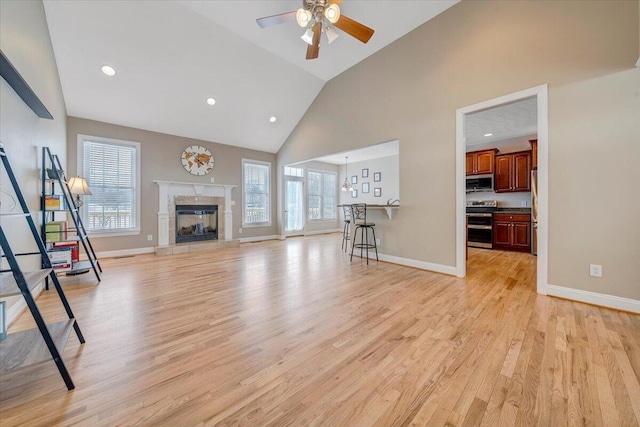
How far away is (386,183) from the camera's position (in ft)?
27.6

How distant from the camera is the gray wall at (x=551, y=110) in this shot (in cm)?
240

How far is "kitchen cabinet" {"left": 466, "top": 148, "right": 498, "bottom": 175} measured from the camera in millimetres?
5973

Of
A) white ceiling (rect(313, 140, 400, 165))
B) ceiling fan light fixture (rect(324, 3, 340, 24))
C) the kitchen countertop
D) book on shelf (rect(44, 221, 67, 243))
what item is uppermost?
ceiling fan light fixture (rect(324, 3, 340, 24))

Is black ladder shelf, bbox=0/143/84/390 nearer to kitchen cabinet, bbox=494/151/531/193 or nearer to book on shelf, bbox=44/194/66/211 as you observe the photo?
book on shelf, bbox=44/194/66/211

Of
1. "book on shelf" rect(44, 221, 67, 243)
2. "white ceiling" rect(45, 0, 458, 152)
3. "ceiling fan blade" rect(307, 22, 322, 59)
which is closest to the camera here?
"ceiling fan blade" rect(307, 22, 322, 59)

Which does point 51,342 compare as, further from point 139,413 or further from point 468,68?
point 468,68

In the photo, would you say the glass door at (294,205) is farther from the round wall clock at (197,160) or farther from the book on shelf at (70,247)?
the book on shelf at (70,247)

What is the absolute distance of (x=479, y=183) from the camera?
243 inches

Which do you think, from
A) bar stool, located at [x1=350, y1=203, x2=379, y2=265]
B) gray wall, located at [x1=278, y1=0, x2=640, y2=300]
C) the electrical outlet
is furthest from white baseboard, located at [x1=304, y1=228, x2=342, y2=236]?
the electrical outlet

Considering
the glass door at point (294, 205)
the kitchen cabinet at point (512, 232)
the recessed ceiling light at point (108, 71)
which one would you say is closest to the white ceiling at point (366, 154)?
the glass door at point (294, 205)

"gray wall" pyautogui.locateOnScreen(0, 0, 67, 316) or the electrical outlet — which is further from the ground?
"gray wall" pyautogui.locateOnScreen(0, 0, 67, 316)

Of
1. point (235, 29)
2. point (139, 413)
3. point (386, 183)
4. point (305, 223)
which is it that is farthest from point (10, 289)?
point (386, 183)

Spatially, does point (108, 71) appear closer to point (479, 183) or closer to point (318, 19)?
point (318, 19)

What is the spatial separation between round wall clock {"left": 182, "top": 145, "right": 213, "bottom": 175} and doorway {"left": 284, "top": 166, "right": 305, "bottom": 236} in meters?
2.37
